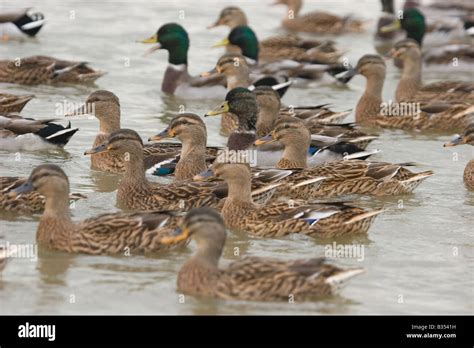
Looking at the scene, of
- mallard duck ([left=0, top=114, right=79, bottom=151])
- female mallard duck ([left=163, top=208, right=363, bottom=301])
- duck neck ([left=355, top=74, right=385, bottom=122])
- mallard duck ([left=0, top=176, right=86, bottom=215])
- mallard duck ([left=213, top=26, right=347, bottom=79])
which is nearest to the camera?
female mallard duck ([left=163, top=208, right=363, bottom=301])

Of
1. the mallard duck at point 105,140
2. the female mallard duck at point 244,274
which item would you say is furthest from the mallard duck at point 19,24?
the female mallard duck at point 244,274

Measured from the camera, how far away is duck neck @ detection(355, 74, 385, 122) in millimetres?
18344

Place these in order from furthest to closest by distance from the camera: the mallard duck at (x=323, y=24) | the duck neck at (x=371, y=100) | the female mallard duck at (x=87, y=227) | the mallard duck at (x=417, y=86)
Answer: the mallard duck at (x=323, y=24), the mallard duck at (x=417, y=86), the duck neck at (x=371, y=100), the female mallard duck at (x=87, y=227)

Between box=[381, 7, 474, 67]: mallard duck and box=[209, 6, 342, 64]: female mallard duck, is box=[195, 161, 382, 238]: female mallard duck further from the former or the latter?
box=[381, 7, 474, 67]: mallard duck

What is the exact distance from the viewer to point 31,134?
15.5 meters

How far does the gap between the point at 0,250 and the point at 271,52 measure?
1205cm

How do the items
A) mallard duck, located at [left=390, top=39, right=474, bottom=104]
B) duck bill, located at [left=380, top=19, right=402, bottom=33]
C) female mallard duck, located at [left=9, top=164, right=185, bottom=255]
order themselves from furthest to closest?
duck bill, located at [left=380, top=19, right=402, bottom=33] → mallard duck, located at [left=390, top=39, right=474, bottom=104] → female mallard duck, located at [left=9, top=164, right=185, bottom=255]

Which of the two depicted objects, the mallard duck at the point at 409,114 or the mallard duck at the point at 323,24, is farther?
the mallard duck at the point at 323,24

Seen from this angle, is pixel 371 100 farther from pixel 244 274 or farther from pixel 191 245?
pixel 244 274

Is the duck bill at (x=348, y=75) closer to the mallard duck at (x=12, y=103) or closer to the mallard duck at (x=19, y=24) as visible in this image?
the mallard duck at (x=12, y=103)

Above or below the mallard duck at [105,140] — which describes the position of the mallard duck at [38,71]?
above

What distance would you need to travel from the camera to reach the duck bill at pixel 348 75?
19.1 meters

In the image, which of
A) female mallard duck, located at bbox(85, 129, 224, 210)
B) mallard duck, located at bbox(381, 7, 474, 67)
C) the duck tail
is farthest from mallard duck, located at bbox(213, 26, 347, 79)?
female mallard duck, located at bbox(85, 129, 224, 210)

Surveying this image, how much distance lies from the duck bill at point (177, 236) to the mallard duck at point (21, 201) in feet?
7.11
